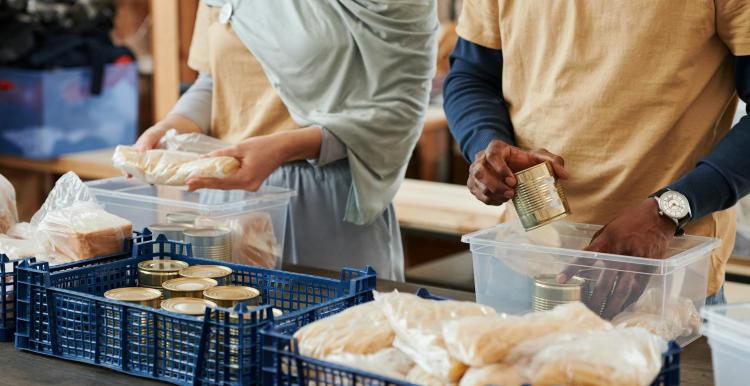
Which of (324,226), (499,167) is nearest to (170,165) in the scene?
(324,226)

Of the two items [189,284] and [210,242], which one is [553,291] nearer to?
[189,284]

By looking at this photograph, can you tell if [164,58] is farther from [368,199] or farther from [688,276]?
[688,276]

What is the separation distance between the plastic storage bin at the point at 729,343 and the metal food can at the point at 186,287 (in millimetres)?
614

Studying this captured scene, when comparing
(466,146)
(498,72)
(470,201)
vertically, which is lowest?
(470,201)

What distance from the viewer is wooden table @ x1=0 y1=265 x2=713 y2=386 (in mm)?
1141

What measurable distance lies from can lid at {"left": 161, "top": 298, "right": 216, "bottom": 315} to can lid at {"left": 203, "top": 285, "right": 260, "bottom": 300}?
0.01 metres

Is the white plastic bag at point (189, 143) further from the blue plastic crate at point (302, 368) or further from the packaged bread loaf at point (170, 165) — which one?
the blue plastic crate at point (302, 368)

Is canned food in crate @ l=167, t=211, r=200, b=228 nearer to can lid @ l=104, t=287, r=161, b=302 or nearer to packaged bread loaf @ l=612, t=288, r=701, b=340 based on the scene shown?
can lid @ l=104, t=287, r=161, b=302

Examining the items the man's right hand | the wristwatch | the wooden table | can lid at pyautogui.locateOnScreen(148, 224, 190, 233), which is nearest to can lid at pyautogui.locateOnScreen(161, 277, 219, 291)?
the wooden table

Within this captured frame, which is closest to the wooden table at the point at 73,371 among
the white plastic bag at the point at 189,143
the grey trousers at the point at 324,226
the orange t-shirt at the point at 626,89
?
the orange t-shirt at the point at 626,89

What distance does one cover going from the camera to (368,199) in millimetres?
1870

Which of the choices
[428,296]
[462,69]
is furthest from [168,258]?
[462,69]

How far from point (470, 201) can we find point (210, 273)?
1.98 m

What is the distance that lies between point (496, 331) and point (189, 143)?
101cm
